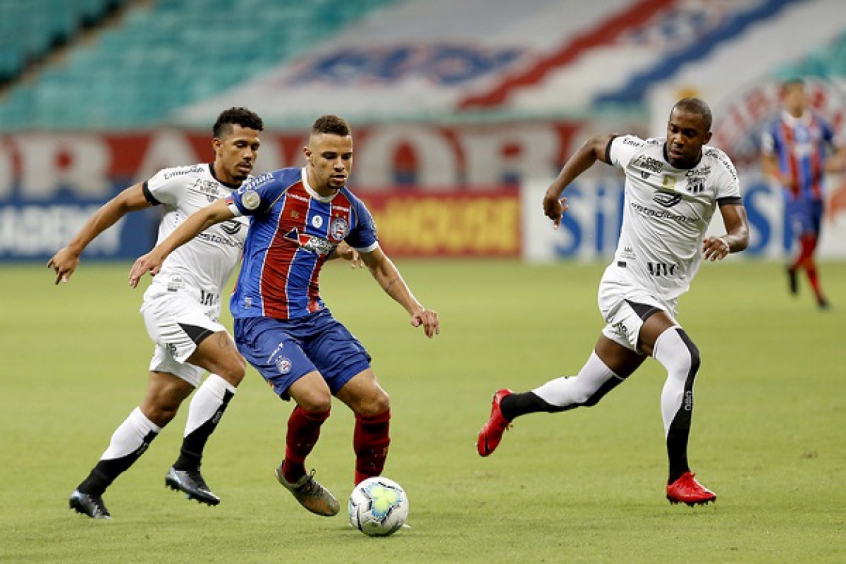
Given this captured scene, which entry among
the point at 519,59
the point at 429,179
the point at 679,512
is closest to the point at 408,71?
the point at 519,59

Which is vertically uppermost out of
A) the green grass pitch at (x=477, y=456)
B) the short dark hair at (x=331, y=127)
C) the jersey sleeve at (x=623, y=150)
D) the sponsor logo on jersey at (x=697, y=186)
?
the short dark hair at (x=331, y=127)

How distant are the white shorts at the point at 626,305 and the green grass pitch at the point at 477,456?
0.79 meters

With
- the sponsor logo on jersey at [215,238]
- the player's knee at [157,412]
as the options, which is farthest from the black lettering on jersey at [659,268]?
the player's knee at [157,412]

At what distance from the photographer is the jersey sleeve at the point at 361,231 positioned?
709 cm

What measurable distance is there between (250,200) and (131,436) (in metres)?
1.38

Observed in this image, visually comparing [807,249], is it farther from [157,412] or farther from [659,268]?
[157,412]

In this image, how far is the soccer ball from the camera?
6.42 meters

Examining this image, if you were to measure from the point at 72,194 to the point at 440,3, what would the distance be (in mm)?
11064

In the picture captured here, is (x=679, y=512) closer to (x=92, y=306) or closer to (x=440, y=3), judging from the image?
(x=92, y=306)

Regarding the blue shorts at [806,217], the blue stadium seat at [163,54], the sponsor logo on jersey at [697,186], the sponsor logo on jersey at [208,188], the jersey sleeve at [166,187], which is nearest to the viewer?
the sponsor logo on jersey at [697,186]

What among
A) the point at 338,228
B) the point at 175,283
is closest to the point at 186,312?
the point at 175,283

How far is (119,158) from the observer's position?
2956 cm

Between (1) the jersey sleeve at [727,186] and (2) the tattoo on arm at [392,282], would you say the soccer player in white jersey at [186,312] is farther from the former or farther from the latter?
(1) the jersey sleeve at [727,186]

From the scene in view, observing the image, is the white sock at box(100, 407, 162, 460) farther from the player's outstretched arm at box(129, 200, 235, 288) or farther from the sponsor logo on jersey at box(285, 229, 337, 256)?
the sponsor logo on jersey at box(285, 229, 337, 256)
